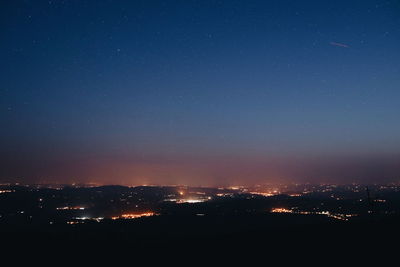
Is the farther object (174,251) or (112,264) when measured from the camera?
(174,251)

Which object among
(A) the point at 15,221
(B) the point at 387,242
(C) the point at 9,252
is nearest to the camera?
(B) the point at 387,242

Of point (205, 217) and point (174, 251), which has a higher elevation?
point (174, 251)

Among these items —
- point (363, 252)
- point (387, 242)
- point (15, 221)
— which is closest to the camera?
point (363, 252)

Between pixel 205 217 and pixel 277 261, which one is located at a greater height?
pixel 277 261

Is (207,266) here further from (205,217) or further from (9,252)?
(205,217)

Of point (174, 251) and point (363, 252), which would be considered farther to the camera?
point (174, 251)

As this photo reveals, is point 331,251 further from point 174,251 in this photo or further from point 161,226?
point 161,226

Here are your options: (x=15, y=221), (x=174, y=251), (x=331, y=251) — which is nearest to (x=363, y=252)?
(x=331, y=251)

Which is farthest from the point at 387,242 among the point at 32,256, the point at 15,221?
the point at 15,221

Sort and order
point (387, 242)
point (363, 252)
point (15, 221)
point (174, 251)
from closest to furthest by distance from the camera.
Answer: point (363, 252) → point (387, 242) → point (174, 251) → point (15, 221)
